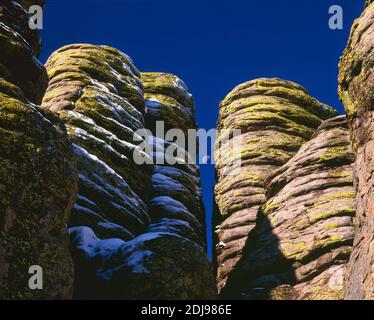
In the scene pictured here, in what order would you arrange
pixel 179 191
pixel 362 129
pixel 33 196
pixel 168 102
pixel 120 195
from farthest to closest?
pixel 168 102, pixel 179 191, pixel 120 195, pixel 362 129, pixel 33 196

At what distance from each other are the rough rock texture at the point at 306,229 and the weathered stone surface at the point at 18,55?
13409 millimetres

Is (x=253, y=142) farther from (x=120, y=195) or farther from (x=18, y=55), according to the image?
(x=18, y=55)

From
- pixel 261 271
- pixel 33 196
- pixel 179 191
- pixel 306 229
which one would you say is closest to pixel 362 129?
pixel 306 229

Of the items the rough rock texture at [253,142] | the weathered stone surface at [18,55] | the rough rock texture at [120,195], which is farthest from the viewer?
the rough rock texture at [253,142]

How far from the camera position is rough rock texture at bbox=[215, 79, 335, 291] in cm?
3594

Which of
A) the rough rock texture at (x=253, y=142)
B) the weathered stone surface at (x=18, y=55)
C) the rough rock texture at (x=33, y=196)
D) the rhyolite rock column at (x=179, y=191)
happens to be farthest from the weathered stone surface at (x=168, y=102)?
the rough rock texture at (x=33, y=196)

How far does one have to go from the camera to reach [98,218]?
76.8 ft

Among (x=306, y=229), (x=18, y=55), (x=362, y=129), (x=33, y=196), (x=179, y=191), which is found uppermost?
(x=18, y=55)

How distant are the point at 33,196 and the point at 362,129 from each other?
1415 cm

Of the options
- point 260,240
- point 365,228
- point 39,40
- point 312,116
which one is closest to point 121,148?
point 39,40

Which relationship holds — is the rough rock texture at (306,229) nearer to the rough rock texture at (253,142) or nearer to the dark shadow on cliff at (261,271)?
the dark shadow on cliff at (261,271)

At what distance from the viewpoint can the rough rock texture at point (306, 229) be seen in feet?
86.2

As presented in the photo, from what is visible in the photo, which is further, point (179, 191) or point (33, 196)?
point (179, 191)

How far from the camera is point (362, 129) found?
24.2 meters
